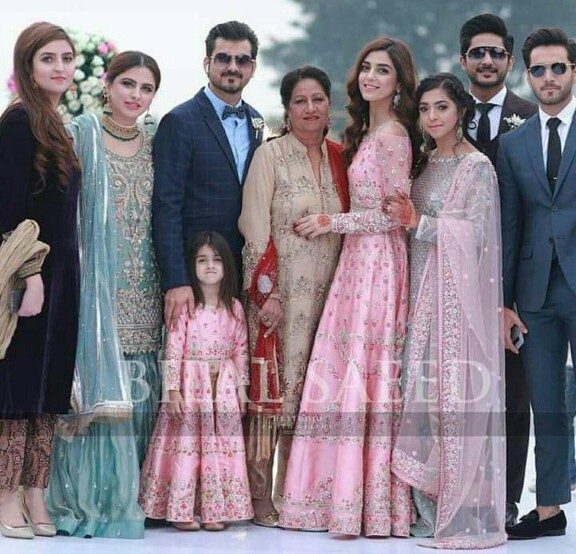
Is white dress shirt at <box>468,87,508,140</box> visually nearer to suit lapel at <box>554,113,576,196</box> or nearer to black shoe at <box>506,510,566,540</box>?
suit lapel at <box>554,113,576,196</box>

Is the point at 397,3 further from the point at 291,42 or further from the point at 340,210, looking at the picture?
the point at 340,210

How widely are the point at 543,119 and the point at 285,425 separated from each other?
4.60 ft

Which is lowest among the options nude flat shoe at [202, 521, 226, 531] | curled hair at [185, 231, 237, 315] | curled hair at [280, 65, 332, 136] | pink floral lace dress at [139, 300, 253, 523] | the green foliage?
nude flat shoe at [202, 521, 226, 531]

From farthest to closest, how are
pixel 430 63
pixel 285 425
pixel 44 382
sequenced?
pixel 430 63
pixel 285 425
pixel 44 382

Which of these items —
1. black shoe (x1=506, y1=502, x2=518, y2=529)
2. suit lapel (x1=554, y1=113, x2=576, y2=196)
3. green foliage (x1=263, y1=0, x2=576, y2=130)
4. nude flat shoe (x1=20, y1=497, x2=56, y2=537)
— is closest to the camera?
A: nude flat shoe (x1=20, y1=497, x2=56, y2=537)

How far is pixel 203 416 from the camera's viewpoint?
472 cm

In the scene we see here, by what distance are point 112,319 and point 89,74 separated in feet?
6.46

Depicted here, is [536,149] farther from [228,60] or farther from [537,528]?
[537,528]

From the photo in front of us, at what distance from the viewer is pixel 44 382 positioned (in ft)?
14.7

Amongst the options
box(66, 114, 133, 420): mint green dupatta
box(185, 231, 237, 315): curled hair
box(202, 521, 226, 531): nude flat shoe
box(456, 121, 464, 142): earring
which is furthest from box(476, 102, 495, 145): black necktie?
box(202, 521, 226, 531): nude flat shoe

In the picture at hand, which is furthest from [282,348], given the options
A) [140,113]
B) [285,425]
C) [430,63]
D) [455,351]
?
[430,63]

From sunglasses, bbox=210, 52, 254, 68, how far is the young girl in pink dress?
0.62m

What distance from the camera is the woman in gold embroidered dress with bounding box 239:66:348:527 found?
479cm

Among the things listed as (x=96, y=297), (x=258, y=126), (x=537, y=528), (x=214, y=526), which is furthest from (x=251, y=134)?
(x=537, y=528)
